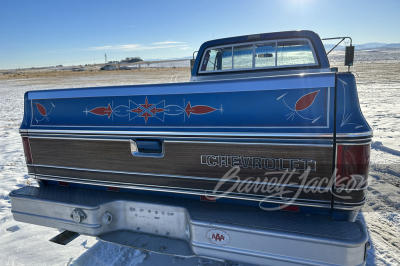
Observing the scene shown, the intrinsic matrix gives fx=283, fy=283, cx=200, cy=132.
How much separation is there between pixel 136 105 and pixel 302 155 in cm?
143

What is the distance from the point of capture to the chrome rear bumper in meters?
1.93

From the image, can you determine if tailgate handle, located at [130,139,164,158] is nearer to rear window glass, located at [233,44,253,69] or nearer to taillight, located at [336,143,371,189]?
taillight, located at [336,143,371,189]

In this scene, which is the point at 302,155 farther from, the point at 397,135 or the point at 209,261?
the point at 397,135

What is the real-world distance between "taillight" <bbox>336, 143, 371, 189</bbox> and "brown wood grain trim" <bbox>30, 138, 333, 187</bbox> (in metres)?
0.07

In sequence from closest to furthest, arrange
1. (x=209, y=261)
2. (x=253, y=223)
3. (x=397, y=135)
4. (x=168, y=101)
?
1. (x=253, y=223)
2. (x=168, y=101)
3. (x=209, y=261)
4. (x=397, y=135)

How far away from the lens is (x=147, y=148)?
8.16 feet

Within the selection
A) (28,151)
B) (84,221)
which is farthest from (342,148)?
(28,151)

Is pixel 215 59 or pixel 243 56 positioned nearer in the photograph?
pixel 243 56

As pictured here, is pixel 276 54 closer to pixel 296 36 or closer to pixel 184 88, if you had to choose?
pixel 296 36

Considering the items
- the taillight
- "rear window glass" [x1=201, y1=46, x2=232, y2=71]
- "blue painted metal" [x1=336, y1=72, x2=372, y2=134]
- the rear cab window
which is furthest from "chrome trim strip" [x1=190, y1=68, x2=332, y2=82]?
the taillight

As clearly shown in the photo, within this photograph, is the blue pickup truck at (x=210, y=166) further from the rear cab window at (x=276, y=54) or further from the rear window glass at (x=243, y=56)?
the rear window glass at (x=243, y=56)

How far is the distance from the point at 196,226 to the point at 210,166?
0.48 meters

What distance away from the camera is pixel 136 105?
249cm

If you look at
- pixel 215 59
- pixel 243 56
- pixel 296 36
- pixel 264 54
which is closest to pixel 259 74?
pixel 264 54
